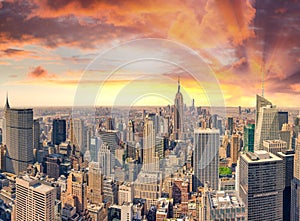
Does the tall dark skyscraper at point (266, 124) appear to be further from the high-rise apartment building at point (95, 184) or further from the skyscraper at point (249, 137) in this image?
the high-rise apartment building at point (95, 184)

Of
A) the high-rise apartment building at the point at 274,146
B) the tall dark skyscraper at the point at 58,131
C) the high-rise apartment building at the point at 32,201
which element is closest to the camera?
the high-rise apartment building at the point at 32,201

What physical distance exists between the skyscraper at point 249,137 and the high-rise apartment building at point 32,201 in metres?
1.85

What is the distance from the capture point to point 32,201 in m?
2.20

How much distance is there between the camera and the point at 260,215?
8.32 ft

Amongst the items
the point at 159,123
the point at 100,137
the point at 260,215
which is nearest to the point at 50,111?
the point at 100,137

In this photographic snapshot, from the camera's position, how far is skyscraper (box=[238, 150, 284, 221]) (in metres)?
2.65

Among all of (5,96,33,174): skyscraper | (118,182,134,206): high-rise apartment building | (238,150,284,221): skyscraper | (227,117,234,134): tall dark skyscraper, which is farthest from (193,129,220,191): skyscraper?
(5,96,33,174): skyscraper

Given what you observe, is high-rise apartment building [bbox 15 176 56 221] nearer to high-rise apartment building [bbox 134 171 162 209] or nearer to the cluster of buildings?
the cluster of buildings

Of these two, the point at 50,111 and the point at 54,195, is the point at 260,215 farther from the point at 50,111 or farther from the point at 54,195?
the point at 50,111

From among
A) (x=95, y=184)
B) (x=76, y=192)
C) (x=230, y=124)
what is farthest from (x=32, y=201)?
(x=230, y=124)

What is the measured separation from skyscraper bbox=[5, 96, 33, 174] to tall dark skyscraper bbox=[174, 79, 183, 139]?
1096mm

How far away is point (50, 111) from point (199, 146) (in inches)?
46.3

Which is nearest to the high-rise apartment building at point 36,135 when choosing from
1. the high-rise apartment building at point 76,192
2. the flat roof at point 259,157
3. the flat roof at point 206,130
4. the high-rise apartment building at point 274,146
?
the high-rise apartment building at point 76,192

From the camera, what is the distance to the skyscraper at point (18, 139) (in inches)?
98.0
